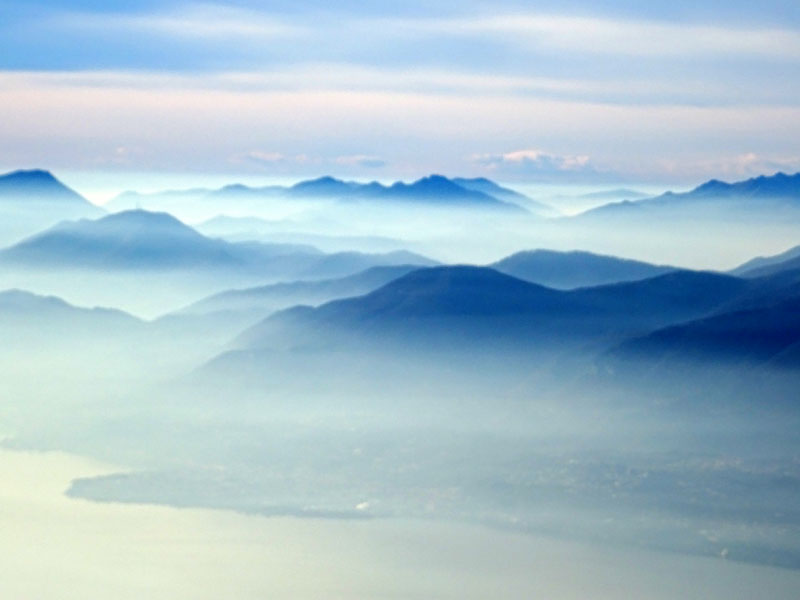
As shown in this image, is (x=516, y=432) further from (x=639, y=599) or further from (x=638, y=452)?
(x=639, y=599)

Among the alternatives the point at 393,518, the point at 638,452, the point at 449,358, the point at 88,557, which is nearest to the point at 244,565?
the point at 88,557

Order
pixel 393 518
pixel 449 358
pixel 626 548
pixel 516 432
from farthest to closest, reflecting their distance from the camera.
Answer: pixel 449 358
pixel 516 432
pixel 393 518
pixel 626 548

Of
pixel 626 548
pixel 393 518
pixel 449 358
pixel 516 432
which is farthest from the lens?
pixel 449 358

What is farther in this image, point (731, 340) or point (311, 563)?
point (731, 340)

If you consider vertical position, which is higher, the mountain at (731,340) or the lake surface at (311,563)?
the mountain at (731,340)

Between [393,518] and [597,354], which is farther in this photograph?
[597,354]

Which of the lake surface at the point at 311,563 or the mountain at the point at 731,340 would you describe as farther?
the mountain at the point at 731,340

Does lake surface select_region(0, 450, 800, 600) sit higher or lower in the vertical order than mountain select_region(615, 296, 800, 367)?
lower

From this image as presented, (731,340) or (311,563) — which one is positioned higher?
(731,340)
